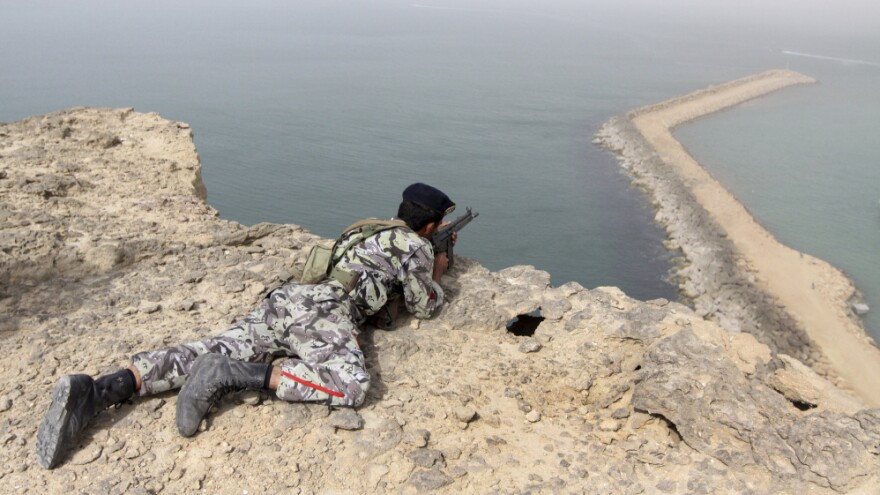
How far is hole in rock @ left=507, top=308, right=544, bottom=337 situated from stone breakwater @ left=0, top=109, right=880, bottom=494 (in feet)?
0.64

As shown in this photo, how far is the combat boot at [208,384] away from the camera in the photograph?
4742 millimetres

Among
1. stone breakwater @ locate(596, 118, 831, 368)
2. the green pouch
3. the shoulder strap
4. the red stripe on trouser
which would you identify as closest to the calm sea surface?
stone breakwater @ locate(596, 118, 831, 368)

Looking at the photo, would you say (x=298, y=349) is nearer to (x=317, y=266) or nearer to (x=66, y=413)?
(x=317, y=266)

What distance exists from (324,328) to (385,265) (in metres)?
0.82

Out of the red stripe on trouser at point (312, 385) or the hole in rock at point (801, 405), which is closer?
the red stripe on trouser at point (312, 385)

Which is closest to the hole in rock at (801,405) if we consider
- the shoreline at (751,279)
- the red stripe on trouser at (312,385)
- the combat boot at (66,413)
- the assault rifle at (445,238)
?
the assault rifle at (445,238)

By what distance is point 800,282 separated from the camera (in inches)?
910

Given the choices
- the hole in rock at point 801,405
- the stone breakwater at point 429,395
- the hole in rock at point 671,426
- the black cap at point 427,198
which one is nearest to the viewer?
the stone breakwater at point 429,395

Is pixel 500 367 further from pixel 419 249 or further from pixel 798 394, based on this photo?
pixel 798 394

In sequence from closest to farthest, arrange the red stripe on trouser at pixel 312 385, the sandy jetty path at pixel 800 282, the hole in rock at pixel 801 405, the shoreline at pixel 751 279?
the red stripe on trouser at pixel 312 385 < the hole in rock at pixel 801 405 < the sandy jetty path at pixel 800 282 < the shoreline at pixel 751 279

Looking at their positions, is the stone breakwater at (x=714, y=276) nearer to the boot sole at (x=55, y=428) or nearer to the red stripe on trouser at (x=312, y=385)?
the red stripe on trouser at (x=312, y=385)

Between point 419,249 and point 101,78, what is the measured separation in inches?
1605

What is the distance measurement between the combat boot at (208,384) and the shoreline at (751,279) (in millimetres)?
16234

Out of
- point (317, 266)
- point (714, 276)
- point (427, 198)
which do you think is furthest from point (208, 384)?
point (714, 276)
